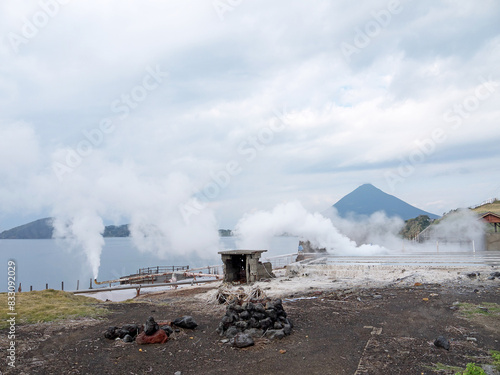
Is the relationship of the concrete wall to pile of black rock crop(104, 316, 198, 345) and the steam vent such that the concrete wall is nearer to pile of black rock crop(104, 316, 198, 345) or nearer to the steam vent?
the steam vent

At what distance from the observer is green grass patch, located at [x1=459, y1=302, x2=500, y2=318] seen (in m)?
11.9

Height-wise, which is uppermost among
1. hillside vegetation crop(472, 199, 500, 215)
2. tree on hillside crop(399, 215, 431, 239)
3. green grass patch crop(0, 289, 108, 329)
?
hillside vegetation crop(472, 199, 500, 215)

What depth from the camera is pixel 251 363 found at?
8.23m

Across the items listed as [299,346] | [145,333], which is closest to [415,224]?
[299,346]

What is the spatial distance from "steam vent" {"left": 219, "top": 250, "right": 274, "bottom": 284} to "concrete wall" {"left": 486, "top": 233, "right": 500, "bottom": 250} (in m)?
27.9

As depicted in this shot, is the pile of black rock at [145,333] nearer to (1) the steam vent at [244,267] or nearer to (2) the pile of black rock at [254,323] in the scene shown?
(2) the pile of black rock at [254,323]

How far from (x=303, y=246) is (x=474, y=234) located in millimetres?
19732

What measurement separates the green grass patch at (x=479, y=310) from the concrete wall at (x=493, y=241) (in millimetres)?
30072

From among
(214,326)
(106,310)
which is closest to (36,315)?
(106,310)

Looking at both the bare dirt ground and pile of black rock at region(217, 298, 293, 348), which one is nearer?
the bare dirt ground

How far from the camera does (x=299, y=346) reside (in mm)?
9242

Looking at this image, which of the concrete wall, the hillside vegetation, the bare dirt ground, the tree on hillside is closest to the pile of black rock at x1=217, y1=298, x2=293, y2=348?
the bare dirt ground

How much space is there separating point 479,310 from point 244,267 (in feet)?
51.6

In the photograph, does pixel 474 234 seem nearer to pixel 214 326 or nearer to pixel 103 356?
pixel 214 326
